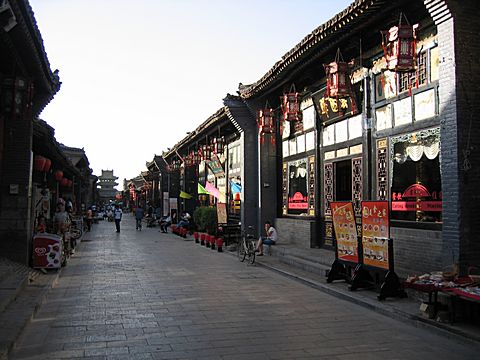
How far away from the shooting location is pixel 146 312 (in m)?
6.97

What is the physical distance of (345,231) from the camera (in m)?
8.70

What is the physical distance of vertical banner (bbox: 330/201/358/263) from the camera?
8.48m

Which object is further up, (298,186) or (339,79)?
(339,79)

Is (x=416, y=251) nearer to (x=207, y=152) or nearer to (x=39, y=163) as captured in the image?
(x=39, y=163)

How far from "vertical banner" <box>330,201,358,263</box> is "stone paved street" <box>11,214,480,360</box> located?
3.00ft

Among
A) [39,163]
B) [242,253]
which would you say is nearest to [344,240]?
[242,253]

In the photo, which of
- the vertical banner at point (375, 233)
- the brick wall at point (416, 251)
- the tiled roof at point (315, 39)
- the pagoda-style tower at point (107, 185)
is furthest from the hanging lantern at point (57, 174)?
the pagoda-style tower at point (107, 185)

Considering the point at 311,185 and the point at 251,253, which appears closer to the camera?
the point at 251,253

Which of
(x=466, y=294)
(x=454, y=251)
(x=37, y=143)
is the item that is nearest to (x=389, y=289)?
(x=454, y=251)

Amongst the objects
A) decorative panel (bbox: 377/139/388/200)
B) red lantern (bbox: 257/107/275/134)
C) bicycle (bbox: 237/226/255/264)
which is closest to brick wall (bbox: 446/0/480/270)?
decorative panel (bbox: 377/139/388/200)

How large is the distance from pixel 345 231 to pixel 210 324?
3.50 metres

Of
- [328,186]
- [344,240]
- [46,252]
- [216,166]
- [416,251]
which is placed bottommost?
[46,252]

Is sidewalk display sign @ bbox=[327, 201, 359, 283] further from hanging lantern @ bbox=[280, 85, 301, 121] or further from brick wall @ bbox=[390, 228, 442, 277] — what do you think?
hanging lantern @ bbox=[280, 85, 301, 121]

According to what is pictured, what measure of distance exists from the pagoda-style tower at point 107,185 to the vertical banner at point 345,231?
2952 inches
